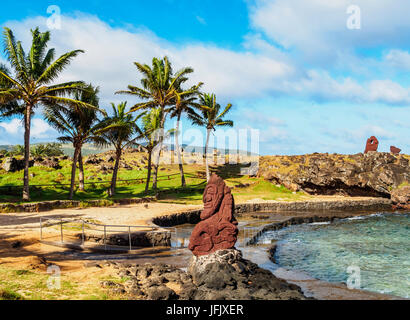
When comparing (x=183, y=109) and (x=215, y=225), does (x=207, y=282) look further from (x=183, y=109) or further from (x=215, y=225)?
(x=183, y=109)

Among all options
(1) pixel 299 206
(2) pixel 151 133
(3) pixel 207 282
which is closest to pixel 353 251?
(3) pixel 207 282

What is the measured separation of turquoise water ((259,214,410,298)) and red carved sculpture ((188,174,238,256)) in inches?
166

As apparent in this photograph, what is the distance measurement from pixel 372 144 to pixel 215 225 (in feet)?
120

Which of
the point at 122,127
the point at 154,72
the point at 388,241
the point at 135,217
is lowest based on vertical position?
the point at 388,241

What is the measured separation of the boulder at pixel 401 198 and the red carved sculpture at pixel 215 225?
99.3ft

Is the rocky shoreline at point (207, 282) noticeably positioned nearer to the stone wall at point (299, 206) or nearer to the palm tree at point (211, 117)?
the stone wall at point (299, 206)

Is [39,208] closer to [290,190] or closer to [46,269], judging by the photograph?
[46,269]

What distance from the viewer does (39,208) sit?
2148cm

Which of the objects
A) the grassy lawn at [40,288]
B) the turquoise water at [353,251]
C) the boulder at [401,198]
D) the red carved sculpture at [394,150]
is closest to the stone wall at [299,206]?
the boulder at [401,198]

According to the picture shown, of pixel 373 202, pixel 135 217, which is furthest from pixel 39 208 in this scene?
pixel 373 202

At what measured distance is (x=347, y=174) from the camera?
37969mm

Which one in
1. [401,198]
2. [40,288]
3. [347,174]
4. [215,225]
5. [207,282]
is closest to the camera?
[40,288]
